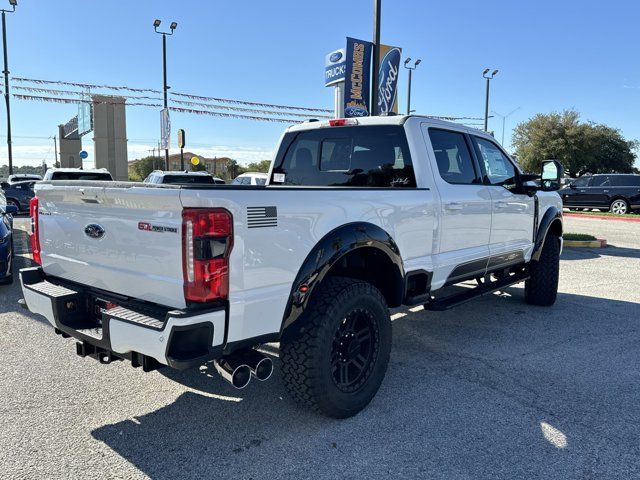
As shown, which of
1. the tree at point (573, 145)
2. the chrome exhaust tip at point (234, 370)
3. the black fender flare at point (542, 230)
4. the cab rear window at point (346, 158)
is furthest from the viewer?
the tree at point (573, 145)

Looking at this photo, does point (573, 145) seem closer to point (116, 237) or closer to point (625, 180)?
point (625, 180)

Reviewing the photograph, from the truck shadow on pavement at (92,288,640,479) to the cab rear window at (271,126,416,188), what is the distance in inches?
62.9

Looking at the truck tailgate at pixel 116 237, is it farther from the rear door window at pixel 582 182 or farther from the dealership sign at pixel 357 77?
the rear door window at pixel 582 182

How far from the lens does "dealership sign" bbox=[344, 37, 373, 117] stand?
1634 cm

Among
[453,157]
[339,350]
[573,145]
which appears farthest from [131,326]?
[573,145]

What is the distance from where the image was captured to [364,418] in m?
3.34

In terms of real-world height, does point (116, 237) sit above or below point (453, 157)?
below

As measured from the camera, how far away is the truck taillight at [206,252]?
8.21 feet

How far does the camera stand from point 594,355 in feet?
15.0

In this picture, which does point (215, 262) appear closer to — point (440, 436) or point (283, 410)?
point (283, 410)

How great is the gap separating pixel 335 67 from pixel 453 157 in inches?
514

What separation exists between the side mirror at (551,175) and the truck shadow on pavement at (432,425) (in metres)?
1.85

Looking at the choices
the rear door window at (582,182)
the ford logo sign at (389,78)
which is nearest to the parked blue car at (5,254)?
the ford logo sign at (389,78)

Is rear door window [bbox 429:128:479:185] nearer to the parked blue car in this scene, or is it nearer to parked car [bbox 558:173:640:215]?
the parked blue car
